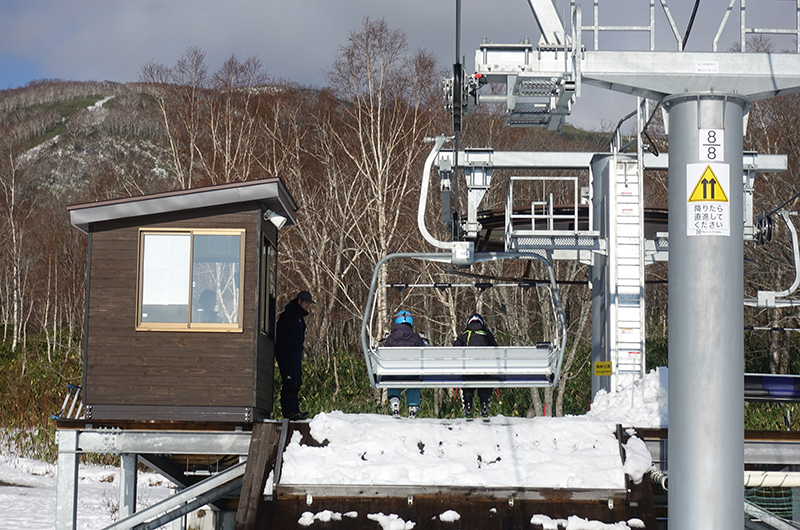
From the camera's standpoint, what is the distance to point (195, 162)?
3155cm

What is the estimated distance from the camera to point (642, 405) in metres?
10.5

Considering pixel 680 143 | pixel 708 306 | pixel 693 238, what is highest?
pixel 680 143

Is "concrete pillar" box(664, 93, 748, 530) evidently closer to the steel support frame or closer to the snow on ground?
the snow on ground

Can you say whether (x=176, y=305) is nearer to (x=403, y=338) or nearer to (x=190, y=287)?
(x=190, y=287)

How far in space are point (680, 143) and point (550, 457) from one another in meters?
4.05

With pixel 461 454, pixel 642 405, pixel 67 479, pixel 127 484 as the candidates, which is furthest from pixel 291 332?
pixel 642 405

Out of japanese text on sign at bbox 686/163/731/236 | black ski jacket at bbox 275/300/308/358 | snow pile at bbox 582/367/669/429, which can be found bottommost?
snow pile at bbox 582/367/669/429

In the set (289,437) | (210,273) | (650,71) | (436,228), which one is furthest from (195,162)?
(650,71)

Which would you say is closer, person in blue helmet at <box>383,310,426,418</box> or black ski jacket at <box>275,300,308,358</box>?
person in blue helmet at <box>383,310,426,418</box>

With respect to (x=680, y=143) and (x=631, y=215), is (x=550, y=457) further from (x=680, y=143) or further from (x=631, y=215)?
(x=631, y=215)

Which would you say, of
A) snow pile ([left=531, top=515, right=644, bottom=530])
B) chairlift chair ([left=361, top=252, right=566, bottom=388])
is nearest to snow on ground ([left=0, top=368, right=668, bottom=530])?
snow pile ([left=531, top=515, right=644, bottom=530])

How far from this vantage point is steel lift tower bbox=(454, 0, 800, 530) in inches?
221

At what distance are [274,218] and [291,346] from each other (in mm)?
1809

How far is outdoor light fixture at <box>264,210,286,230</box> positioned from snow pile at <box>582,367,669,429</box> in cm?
487
